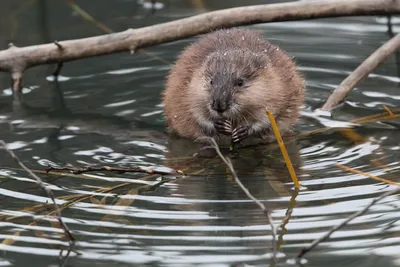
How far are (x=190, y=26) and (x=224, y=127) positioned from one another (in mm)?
1247

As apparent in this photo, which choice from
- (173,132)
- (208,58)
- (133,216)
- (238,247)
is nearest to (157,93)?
(173,132)

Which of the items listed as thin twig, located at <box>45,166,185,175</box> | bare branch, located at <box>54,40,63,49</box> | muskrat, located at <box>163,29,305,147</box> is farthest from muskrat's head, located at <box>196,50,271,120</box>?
bare branch, located at <box>54,40,63,49</box>

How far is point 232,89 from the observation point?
222 inches

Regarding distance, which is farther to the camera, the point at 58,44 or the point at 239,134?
the point at 58,44

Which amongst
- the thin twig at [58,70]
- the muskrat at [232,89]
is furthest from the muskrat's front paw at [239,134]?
the thin twig at [58,70]

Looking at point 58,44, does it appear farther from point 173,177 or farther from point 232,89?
point 173,177

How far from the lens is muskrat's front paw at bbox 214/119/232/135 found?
5.73 m

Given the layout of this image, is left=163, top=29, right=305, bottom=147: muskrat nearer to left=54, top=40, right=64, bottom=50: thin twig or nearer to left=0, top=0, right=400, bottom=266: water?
left=0, top=0, right=400, bottom=266: water

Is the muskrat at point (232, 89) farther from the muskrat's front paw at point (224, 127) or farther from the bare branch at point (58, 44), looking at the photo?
the bare branch at point (58, 44)

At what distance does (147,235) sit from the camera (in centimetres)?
430

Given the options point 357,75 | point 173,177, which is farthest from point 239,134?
point 357,75

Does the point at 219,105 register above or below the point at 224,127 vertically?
above

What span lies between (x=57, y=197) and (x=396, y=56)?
391 cm

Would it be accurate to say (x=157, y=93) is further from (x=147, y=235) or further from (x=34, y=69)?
(x=147, y=235)
